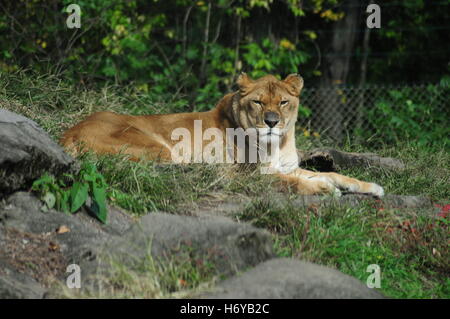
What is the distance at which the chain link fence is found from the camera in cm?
985

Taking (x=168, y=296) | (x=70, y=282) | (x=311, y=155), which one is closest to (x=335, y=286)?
(x=168, y=296)

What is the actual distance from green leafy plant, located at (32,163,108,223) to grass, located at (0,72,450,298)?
302mm

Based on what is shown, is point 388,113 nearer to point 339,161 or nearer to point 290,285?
point 339,161

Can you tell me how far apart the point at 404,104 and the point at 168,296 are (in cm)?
752

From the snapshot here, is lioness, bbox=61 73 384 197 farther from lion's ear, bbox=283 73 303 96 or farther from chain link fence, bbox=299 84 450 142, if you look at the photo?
chain link fence, bbox=299 84 450 142

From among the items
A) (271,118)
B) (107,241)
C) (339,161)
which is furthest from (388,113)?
(107,241)

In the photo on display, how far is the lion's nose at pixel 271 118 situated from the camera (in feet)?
20.2

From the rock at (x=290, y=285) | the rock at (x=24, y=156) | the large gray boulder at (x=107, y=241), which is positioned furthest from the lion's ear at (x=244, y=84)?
the rock at (x=290, y=285)

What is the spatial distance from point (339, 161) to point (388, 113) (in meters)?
3.73

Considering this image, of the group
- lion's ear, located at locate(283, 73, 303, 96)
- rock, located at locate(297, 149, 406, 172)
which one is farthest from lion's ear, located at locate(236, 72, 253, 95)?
rock, located at locate(297, 149, 406, 172)

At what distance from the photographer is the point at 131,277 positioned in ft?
12.1

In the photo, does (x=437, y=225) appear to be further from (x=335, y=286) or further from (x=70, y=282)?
(x=70, y=282)

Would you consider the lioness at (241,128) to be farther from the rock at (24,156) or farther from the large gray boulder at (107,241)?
the large gray boulder at (107,241)
